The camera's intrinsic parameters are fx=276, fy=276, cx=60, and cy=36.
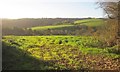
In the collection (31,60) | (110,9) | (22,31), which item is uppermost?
(110,9)

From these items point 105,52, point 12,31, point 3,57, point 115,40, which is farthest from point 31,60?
point 12,31

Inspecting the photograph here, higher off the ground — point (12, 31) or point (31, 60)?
point (31, 60)

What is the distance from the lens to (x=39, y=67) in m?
18.4

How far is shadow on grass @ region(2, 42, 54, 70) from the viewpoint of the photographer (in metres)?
18.4

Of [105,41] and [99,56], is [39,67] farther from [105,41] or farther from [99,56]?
[105,41]

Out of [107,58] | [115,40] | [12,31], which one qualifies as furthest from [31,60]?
[12,31]

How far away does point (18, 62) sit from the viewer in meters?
19.8

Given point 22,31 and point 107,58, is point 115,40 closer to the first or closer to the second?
point 107,58

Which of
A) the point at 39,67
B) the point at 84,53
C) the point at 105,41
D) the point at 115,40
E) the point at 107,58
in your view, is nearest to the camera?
the point at 39,67

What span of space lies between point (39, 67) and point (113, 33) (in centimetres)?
1428

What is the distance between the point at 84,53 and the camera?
26.9m

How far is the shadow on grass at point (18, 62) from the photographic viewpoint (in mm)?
18359

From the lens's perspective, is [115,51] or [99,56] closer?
[99,56]

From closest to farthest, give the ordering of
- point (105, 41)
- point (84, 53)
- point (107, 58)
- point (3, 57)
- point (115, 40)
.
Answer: point (3, 57)
point (107, 58)
point (84, 53)
point (115, 40)
point (105, 41)
